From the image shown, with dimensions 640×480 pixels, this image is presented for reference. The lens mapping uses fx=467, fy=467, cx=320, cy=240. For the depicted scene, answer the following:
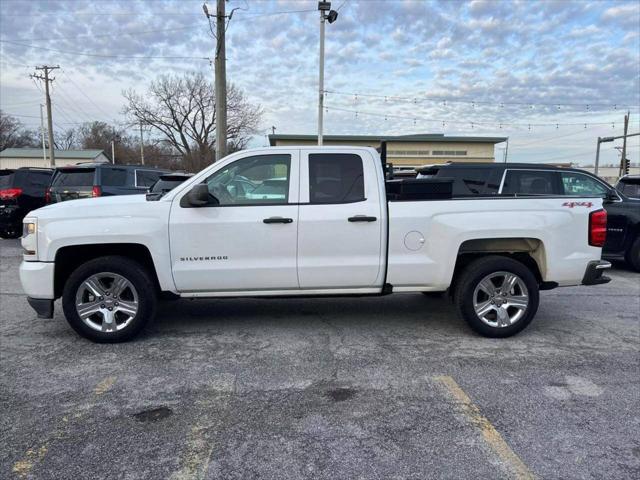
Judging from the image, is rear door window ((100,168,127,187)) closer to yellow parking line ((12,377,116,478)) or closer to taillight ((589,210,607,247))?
yellow parking line ((12,377,116,478))

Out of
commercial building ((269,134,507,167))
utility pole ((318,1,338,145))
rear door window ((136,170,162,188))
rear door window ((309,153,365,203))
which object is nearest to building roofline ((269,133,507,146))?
commercial building ((269,134,507,167))

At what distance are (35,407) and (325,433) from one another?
2.12 m

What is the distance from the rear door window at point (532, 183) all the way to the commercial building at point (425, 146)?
35151 mm

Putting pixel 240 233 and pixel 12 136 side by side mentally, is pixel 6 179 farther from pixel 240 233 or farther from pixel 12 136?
pixel 12 136

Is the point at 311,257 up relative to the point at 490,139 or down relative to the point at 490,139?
down

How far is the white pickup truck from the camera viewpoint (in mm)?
4516

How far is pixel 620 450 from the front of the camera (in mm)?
2850

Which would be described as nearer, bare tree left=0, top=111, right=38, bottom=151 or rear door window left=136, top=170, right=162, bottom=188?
rear door window left=136, top=170, right=162, bottom=188

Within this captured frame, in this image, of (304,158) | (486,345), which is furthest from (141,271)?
(486,345)

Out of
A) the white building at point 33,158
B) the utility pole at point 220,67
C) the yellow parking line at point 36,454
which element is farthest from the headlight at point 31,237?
the white building at point 33,158

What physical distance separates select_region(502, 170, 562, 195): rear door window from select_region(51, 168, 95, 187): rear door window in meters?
9.05

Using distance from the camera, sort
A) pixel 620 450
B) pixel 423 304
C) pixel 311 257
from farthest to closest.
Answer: pixel 423 304 → pixel 311 257 → pixel 620 450

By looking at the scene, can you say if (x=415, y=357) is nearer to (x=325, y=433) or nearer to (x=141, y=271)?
(x=325, y=433)

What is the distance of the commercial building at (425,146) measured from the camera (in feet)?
144
